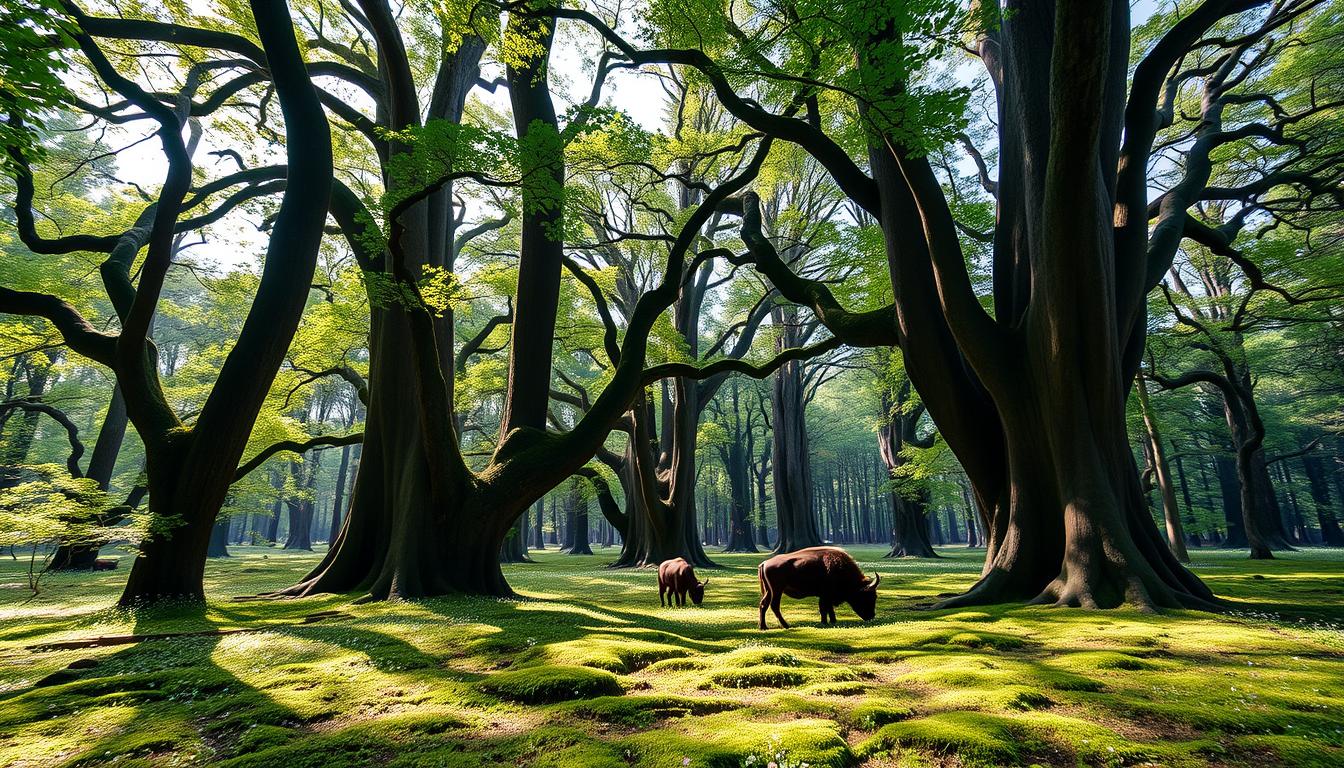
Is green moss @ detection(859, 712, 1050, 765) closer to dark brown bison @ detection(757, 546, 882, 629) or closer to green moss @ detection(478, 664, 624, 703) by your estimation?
green moss @ detection(478, 664, 624, 703)

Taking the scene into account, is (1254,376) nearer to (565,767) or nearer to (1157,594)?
(1157,594)

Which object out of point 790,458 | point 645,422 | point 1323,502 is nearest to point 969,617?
point 645,422

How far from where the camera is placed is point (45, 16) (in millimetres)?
4250

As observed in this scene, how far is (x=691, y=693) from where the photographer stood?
3391mm

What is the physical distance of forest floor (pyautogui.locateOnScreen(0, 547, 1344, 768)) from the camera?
7.95 feet

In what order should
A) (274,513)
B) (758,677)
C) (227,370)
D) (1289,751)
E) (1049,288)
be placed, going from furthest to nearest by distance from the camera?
(274,513) < (227,370) < (1049,288) < (758,677) < (1289,751)

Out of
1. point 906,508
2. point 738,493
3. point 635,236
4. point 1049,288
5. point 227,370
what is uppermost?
point 635,236

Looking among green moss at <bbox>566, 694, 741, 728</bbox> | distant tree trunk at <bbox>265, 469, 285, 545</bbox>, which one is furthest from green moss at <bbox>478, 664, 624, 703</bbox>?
distant tree trunk at <bbox>265, 469, 285, 545</bbox>

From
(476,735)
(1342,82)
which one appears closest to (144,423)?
(476,735)

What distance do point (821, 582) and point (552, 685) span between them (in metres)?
3.89

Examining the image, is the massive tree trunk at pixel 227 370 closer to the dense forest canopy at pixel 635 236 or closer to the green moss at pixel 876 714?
the dense forest canopy at pixel 635 236

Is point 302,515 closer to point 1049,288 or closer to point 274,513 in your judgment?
point 274,513

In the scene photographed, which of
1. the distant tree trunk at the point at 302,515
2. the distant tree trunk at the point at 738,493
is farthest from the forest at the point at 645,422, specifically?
the distant tree trunk at the point at 302,515

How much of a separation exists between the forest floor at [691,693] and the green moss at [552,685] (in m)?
0.01
